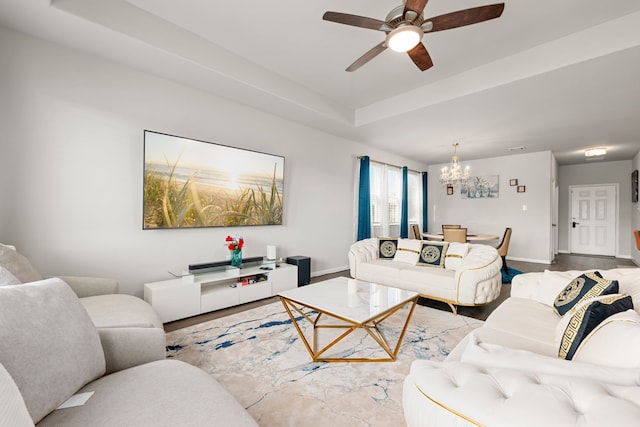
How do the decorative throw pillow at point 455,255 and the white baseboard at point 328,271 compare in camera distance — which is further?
the white baseboard at point 328,271

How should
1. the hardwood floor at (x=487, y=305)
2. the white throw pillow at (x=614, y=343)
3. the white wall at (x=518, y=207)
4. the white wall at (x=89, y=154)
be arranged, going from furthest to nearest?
the white wall at (x=518, y=207) → the hardwood floor at (x=487, y=305) → the white wall at (x=89, y=154) → the white throw pillow at (x=614, y=343)

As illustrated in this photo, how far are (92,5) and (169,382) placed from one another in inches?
117

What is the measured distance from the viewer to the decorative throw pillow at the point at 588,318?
1.22 meters

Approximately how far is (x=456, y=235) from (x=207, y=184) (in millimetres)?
4196

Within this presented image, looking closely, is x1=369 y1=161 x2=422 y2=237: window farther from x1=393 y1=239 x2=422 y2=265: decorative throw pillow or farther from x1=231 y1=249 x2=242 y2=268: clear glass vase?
x1=231 y1=249 x2=242 y2=268: clear glass vase

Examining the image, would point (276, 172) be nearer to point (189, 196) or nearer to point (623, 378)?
point (189, 196)

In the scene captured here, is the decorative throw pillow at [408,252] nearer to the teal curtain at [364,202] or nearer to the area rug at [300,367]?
the area rug at [300,367]

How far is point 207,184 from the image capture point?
3.46 m

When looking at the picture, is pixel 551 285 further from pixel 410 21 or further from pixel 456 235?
pixel 456 235

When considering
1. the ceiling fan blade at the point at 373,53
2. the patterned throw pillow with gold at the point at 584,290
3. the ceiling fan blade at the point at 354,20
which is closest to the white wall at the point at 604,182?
the patterned throw pillow with gold at the point at 584,290

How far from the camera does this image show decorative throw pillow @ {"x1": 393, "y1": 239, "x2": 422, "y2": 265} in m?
3.94

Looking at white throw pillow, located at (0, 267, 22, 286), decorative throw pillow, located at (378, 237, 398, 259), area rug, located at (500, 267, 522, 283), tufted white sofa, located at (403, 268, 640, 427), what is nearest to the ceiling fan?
tufted white sofa, located at (403, 268, 640, 427)

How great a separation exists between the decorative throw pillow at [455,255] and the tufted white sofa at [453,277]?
45 mm

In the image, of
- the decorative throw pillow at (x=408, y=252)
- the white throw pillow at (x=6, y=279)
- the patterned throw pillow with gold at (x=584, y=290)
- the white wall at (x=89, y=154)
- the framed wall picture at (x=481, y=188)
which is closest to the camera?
the white throw pillow at (x=6, y=279)
